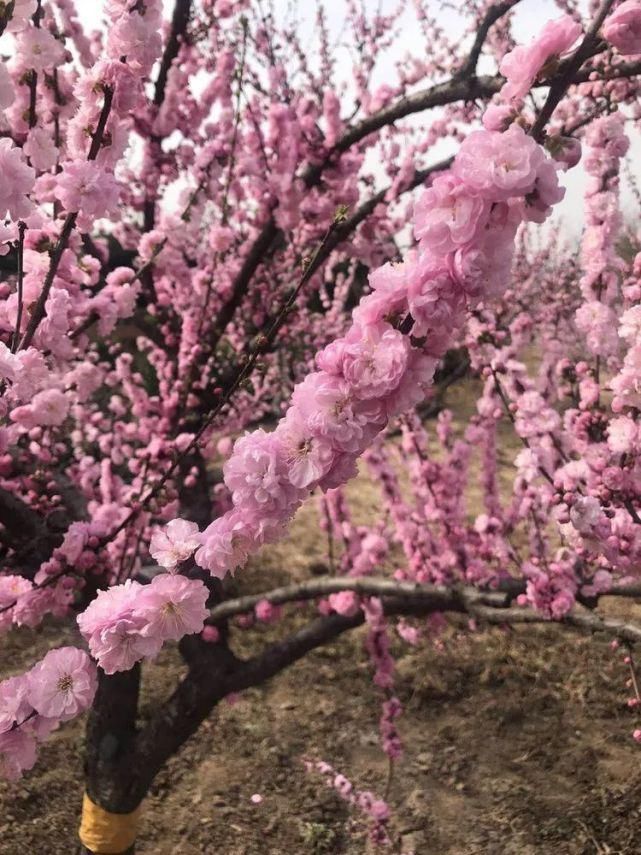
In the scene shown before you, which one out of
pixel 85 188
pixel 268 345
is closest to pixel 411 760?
pixel 268 345

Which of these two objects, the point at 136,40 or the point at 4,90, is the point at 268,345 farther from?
the point at 4,90

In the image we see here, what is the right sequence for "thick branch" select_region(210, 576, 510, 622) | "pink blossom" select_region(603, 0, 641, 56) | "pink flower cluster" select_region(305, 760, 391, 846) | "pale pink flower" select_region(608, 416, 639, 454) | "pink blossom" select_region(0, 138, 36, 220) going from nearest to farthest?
"pink blossom" select_region(603, 0, 641, 56) → "pink blossom" select_region(0, 138, 36, 220) → "pale pink flower" select_region(608, 416, 639, 454) → "thick branch" select_region(210, 576, 510, 622) → "pink flower cluster" select_region(305, 760, 391, 846)

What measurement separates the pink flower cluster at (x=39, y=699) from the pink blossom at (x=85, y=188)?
107cm

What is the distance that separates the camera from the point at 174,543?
4.10 ft

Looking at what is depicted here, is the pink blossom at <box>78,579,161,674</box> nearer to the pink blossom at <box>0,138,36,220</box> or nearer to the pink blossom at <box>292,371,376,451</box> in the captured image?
the pink blossom at <box>292,371,376,451</box>

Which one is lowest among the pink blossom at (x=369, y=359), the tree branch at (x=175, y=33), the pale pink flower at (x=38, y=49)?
the pink blossom at (x=369, y=359)

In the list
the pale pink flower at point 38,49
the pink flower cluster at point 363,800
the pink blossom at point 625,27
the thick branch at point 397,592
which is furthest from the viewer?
the pink flower cluster at point 363,800

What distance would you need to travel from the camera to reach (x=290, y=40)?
680cm

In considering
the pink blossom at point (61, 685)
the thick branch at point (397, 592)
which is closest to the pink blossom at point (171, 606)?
the pink blossom at point (61, 685)

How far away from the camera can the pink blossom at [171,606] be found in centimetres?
125

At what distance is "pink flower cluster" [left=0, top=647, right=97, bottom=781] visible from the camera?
4.88ft

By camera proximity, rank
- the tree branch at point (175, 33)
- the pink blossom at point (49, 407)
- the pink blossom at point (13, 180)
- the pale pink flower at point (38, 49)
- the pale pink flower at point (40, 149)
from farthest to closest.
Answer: the tree branch at point (175, 33) → the pink blossom at point (49, 407) → the pale pink flower at point (40, 149) → the pale pink flower at point (38, 49) → the pink blossom at point (13, 180)

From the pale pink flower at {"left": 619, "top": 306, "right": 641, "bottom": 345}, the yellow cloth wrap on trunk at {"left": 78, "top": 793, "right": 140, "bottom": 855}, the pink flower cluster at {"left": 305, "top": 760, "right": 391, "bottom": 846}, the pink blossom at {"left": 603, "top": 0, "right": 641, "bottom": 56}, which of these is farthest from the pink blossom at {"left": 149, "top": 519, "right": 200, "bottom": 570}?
the pink flower cluster at {"left": 305, "top": 760, "right": 391, "bottom": 846}

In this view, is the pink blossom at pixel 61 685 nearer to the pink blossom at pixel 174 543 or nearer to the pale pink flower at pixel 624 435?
the pink blossom at pixel 174 543
